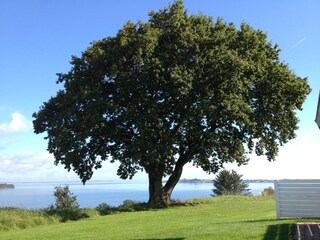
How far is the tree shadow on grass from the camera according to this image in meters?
9.80

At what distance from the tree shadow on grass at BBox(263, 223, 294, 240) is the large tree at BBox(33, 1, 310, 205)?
1310cm

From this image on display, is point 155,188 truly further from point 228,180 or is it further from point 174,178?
point 228,180

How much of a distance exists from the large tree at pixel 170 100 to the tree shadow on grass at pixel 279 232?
1310 cm

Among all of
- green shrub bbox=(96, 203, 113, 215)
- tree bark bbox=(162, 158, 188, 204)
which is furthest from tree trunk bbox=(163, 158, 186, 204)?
green shrub bbox=(96, 203, 113, 215)

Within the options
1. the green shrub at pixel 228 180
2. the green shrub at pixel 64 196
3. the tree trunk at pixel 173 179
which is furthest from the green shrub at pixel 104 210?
the green shrub at pixel 228 180

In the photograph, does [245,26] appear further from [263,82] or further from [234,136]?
[234,136]

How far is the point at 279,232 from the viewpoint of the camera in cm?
1060

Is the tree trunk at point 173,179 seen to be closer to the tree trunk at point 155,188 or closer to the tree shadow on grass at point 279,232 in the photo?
the tree trunk at point 155,188

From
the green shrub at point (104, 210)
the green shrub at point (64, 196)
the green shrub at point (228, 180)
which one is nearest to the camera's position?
the green shrub at point (104, 210)

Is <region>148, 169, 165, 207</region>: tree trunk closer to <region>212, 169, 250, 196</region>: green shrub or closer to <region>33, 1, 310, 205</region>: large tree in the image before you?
<region>33, 1, 310, 205</region>: large tree

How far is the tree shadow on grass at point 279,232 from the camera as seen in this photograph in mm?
9797

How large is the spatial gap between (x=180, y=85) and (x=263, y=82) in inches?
268

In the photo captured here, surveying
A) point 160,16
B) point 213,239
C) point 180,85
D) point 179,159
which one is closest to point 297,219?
point 213,239

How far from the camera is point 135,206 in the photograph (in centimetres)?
2631
